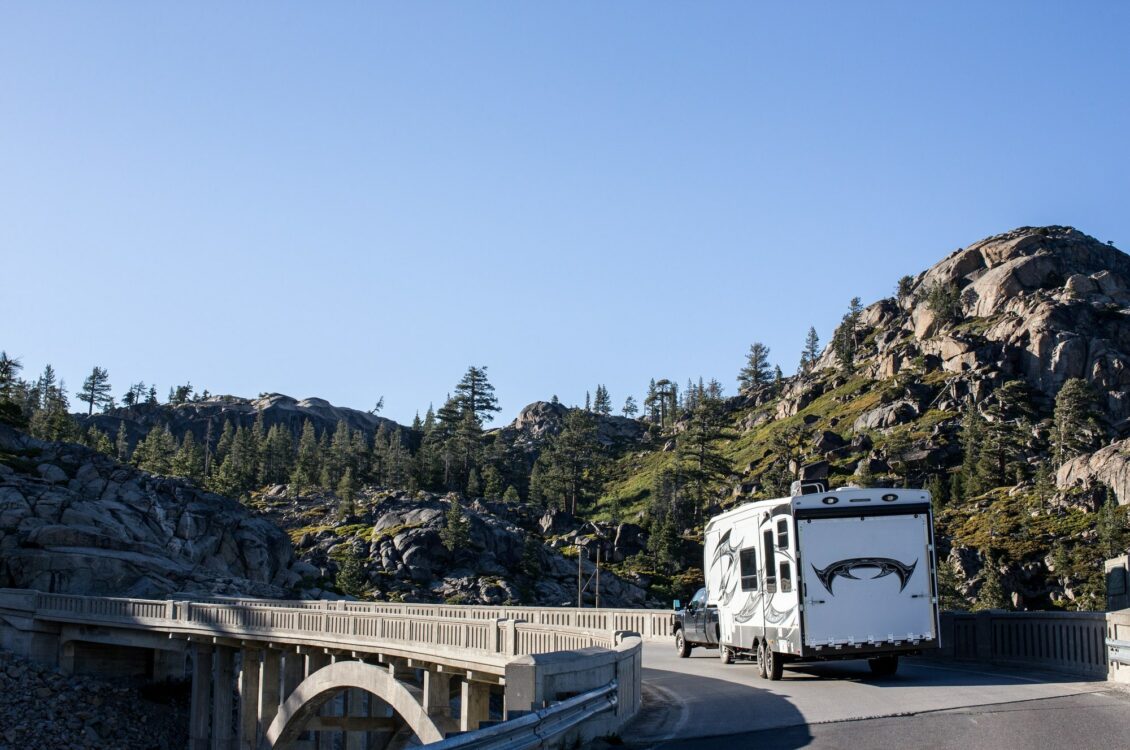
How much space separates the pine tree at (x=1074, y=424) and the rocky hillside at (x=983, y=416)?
0.60 meters

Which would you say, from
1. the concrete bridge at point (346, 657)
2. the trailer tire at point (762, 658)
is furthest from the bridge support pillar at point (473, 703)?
the trailer tire at point (762, 658)

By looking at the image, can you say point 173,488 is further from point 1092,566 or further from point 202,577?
point 1092,566

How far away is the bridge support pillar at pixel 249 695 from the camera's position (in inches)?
1414

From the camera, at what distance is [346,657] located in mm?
30172

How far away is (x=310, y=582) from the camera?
8756cm

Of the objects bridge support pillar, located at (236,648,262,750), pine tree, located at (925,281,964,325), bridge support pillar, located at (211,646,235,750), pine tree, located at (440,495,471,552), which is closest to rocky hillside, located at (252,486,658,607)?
pine tree, located at (440,495,471,552)

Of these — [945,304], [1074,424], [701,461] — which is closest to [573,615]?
[1074,424]

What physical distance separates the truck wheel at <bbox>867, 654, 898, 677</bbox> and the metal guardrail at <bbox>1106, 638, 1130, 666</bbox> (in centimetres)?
369

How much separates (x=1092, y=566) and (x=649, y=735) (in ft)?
273

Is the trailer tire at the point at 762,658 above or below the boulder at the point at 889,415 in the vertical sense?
below

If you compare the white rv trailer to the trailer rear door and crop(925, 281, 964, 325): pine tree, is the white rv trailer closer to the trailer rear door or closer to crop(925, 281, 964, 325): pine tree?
the trailer rear door

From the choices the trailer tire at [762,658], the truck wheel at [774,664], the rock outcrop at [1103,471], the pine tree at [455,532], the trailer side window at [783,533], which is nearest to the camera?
the trailer side window at [783,533]

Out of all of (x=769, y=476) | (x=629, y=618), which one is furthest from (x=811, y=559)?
(x=769, y=476)

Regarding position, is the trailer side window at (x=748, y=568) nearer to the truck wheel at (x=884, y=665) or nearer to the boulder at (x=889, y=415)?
the truck wheel at (x=884, y=665)
